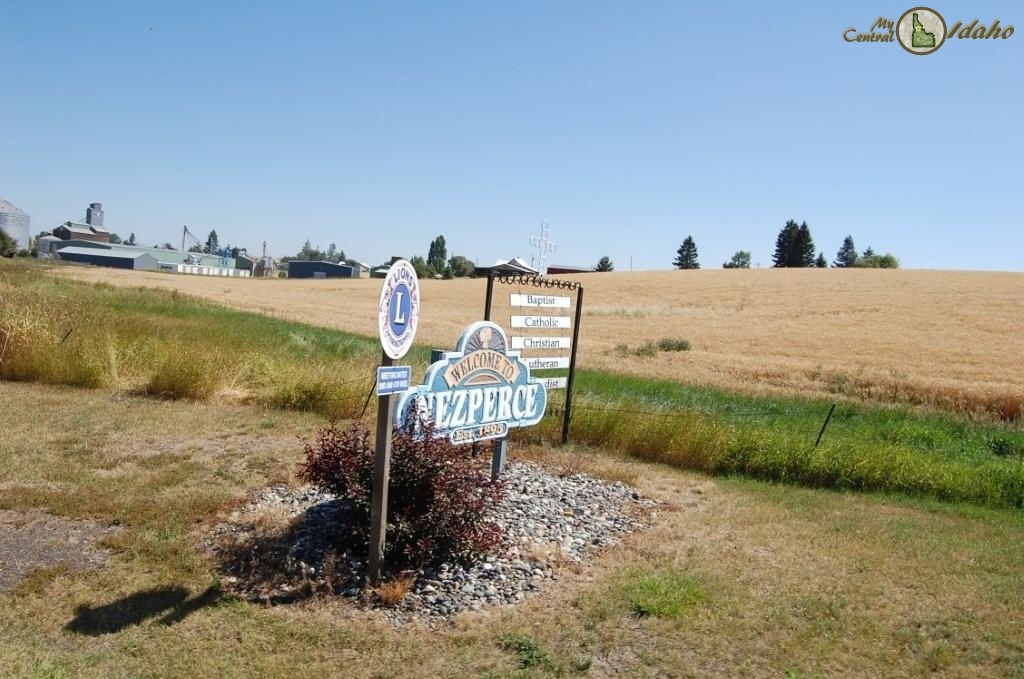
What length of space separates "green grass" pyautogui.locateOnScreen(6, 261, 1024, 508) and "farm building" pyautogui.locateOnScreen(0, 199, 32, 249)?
96661 millimetres

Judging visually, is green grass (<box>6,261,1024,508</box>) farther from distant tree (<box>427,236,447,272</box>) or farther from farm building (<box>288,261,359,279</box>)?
distant tree (<box>427,236,447,272</box>)

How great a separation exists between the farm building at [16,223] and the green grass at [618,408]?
96661 mm

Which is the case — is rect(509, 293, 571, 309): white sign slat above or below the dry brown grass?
above

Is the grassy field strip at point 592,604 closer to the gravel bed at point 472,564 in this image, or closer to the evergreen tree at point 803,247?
the gravel bed at point 472,564

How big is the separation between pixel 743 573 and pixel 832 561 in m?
0.91

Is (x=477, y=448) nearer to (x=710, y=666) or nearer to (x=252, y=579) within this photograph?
(x=252, y=579)

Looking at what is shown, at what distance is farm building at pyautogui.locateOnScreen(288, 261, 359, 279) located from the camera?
114 meters

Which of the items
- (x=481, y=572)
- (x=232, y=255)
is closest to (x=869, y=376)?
(x=481, y=572)

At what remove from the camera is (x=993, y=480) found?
9.25 meters

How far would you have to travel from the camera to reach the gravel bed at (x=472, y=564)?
503cm

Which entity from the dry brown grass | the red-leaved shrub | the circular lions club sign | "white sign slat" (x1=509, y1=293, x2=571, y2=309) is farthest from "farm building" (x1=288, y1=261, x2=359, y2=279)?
the dry brown grass

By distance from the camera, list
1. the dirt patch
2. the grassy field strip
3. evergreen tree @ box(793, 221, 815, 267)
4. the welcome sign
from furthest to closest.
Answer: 1. evergreen tree @ box(793, 221, 815, 267)
2. the welcome sign
3. the dirt patch
4. the grassy field strip

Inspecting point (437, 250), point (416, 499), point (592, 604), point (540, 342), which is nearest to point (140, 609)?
point (416, 499)

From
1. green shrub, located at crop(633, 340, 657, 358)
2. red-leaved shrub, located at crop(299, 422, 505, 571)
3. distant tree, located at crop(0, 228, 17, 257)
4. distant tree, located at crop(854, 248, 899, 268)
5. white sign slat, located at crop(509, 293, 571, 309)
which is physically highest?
distant tree, located at crop(854, 248, 899, 268)
